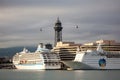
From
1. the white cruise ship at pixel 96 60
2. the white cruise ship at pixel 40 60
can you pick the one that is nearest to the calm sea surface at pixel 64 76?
the white cruise ship at pixel 96 60

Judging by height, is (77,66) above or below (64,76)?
above

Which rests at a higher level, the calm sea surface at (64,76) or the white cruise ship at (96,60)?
the white cruise ship at (96,60)

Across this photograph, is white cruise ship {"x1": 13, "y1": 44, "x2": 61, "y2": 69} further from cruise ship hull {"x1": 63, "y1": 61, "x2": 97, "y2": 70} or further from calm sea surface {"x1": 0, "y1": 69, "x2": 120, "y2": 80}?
calm sea surface {"x1": 0, "y1": 69, "x2": 120, "y2": 80}

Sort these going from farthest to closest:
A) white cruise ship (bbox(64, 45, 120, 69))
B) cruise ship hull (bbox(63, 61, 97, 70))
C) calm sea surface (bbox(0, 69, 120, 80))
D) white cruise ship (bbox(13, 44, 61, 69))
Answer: white cruise ship (bbox(13, 44, 61, 69))
cruise ship hull (bbox(63, 61, 97, 70))
white cruise ship (bbox(64, 45, 120, 69))
calm sea surface (bbox(0, 69, 120, 80))

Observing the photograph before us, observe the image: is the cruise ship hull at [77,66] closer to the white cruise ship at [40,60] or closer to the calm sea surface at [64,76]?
the white cruise ship at [40,60]

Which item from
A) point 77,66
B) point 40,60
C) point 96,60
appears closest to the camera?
point 96,60

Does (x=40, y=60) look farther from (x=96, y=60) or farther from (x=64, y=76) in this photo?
(x=64, y=76)

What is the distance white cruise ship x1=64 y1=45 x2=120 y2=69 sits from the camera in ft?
411

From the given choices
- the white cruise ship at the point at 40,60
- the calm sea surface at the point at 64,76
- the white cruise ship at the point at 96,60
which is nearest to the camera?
the calm sea surface at the point at 64,76

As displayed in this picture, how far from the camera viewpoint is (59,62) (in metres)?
140

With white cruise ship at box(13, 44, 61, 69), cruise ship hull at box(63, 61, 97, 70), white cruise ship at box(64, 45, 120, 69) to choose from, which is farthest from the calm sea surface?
white cruise ship at box(13, 44, 61, 69)

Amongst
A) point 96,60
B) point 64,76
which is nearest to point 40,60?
point 96,60

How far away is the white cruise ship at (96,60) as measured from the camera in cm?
12519

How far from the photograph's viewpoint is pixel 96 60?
413 feet
